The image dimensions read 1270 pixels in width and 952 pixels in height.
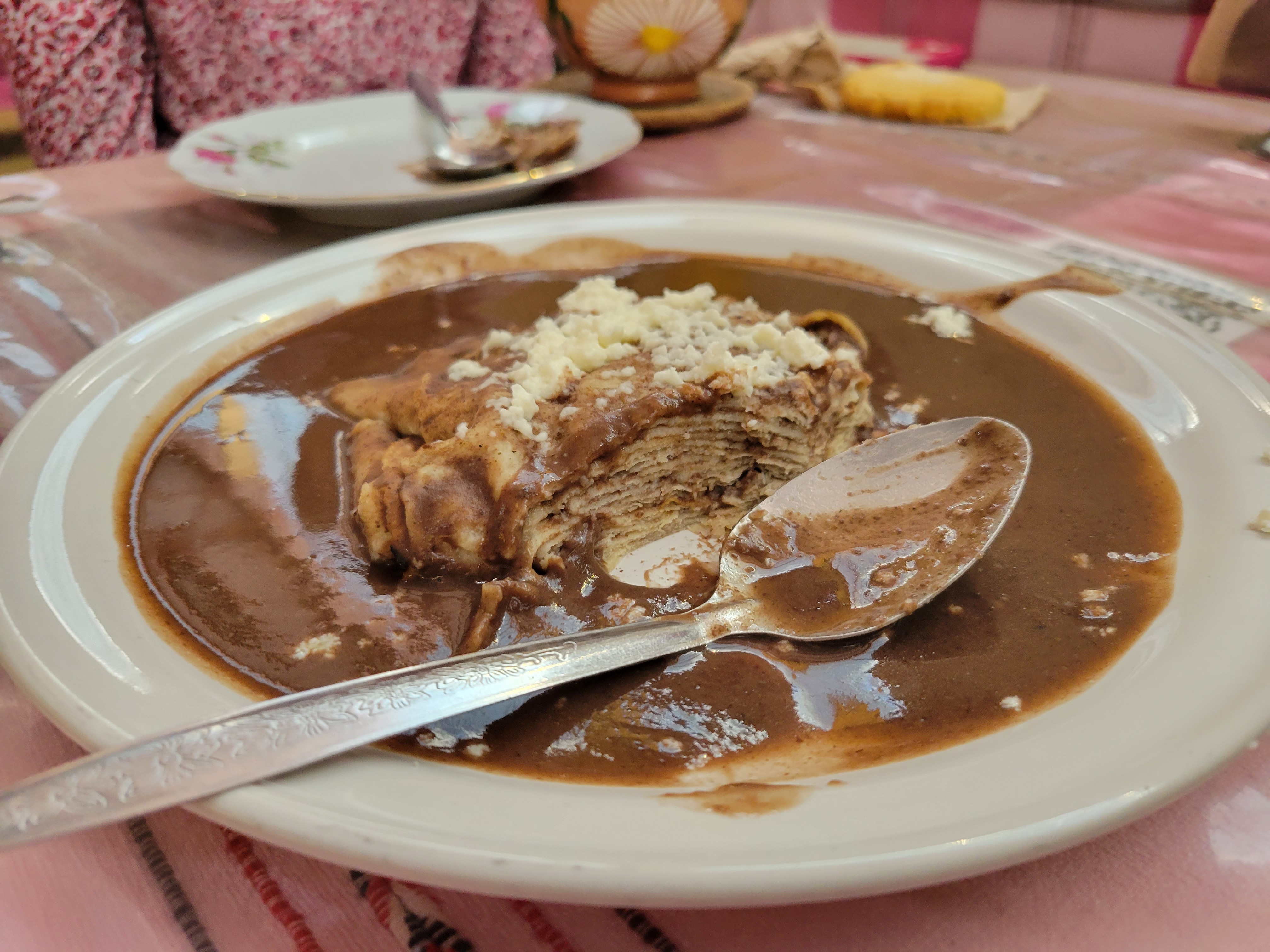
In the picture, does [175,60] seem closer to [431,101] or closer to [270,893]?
[431,101]

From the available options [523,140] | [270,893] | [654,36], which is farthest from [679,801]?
[654,36]

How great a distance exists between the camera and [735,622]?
1.09m

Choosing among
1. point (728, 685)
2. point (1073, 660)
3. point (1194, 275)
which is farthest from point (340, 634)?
point (1194, 275)

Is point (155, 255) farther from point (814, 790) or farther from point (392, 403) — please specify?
point (814, 790)

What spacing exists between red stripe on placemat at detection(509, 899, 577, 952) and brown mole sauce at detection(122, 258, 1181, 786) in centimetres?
13

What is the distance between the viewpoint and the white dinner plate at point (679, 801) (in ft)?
2.27

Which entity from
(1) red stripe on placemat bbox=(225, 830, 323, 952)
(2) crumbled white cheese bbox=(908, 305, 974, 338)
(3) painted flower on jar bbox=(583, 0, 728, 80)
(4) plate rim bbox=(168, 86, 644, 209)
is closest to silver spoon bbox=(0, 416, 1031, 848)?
(1) red stripe on placemat bbox=(225, 830, 323, 952)

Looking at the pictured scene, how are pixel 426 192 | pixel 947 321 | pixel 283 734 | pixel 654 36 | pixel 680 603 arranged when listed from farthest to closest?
pixel 654 36 → pixel 426 192 → pixel 947 321 → pixel 680 603 → pixel 283 734

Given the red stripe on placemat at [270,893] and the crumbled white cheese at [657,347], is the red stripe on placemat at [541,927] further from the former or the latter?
the crumbled white cheese at [657,347]

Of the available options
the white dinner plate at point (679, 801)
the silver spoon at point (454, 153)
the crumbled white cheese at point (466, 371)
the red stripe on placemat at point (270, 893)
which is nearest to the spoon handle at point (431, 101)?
the silver spoon at point (454, 153)

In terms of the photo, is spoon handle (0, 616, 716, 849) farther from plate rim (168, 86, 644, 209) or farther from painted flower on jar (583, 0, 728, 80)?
painted flower on jar (583, 0, 728, 80)

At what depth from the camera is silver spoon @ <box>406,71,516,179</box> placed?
229 centimetres

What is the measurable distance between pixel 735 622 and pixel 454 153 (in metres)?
1.78

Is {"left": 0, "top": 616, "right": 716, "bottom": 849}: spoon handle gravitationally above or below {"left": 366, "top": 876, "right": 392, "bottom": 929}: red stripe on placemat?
above
